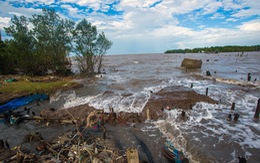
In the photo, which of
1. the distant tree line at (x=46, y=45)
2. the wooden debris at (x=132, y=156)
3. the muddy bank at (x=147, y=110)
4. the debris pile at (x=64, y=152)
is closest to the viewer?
the wooden debris at (x=132, y=156)

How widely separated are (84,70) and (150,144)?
1037 inches

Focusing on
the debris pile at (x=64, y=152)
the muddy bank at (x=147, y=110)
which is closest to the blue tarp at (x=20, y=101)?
the muddy bank at (x=147, y=110)

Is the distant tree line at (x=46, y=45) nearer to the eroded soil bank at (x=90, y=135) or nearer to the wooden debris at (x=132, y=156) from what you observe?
the eroded soil bank at (x=90, y=135)

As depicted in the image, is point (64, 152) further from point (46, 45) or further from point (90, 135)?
point (46, 45)

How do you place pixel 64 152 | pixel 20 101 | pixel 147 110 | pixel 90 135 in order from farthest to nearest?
pixel 20 101
pixel 147 110
pixel 90 135
pixel 64 152

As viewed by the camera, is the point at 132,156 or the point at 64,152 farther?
the point at 64,152

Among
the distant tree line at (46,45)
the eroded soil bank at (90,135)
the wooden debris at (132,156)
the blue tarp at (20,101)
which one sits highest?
the distant tree line at (46,45)

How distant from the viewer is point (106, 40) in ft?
93.8

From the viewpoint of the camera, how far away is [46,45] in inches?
988

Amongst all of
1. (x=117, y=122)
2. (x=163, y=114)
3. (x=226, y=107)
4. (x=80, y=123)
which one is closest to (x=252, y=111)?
(x=226, y=107)

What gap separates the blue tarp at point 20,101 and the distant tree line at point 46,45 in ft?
47.4

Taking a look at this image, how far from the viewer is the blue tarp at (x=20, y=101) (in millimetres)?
A: 11469

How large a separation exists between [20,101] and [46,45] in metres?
16.5

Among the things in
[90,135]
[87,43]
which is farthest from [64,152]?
[87,43]
